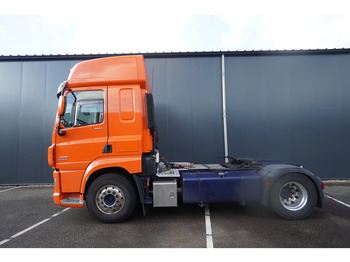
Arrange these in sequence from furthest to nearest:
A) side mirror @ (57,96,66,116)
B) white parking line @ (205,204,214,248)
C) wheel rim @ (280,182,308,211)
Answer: wheel rim @ (280,182,308,211) → side mirror @ (57,96,66,116) → white parking line @ (205,204,214,248)

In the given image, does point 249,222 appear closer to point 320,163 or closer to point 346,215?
point 346,215

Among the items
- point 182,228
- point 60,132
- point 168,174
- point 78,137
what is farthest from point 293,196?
point 60,132

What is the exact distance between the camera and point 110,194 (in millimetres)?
3270

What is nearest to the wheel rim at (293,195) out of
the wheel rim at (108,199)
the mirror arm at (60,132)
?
the wheel rim at (108,199)

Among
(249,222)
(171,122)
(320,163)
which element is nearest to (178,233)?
(249,222)

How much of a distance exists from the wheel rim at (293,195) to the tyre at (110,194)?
10.0 ft

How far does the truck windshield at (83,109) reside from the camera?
333cm

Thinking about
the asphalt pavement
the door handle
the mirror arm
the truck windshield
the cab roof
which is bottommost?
the asphalt pavement

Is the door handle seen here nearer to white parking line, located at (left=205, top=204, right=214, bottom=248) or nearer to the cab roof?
the cab roof

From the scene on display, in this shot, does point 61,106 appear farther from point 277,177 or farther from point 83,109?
point 277,177

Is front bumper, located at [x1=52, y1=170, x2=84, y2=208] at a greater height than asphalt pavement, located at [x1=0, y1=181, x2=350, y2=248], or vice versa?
front bumper, located at [x1=52, y1=170, x2=84, y2=208]

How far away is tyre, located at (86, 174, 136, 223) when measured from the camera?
3.23 m

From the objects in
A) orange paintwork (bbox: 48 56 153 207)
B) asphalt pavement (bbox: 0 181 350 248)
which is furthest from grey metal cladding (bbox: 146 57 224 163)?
orange paintwork (bbox: 48 56 153 207)

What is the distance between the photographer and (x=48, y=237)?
2818mm
